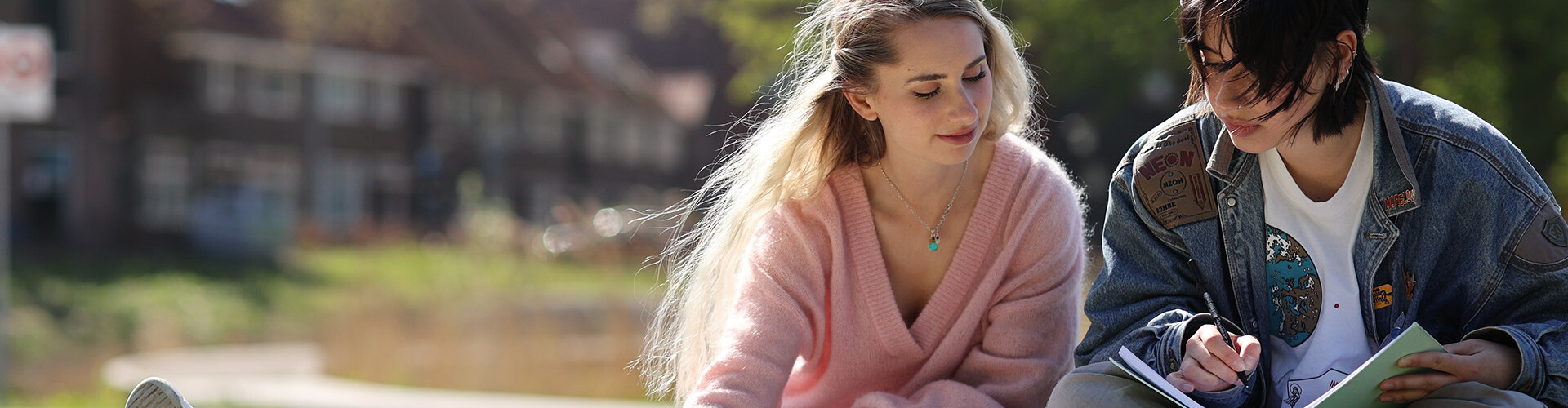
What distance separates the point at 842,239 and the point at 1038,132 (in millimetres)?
597

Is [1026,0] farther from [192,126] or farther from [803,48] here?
[192,126]

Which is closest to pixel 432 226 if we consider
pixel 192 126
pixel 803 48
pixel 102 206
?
pixel 192 126

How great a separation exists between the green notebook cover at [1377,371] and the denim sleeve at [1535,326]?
0.15m

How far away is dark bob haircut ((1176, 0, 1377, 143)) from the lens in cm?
210

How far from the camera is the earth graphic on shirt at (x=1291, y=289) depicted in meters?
2.38

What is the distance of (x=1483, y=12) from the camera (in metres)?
11.0

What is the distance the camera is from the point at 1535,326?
210 cm

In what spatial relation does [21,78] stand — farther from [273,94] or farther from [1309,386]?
[273,94]

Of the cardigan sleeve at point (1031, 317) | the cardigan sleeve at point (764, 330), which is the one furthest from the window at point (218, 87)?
the cardigan sleeve at point (1031, 317)

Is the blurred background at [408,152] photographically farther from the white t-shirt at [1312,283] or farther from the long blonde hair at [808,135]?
the white t-shirt at [1312,283]

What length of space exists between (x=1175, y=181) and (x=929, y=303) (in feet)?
1.94

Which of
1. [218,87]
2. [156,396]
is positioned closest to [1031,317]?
[156,396]

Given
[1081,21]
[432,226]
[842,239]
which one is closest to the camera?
[842,239]

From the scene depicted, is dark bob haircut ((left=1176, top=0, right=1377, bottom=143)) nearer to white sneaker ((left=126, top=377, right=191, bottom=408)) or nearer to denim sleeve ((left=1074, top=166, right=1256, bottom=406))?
denim sleeve ((left=1074, top=166, right=1256, bottom=406))
